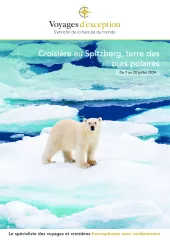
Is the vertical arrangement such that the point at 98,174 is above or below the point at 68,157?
below

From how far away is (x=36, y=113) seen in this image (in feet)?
11.6

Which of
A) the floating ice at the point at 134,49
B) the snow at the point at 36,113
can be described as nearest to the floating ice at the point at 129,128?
the snow at the point at 36,113

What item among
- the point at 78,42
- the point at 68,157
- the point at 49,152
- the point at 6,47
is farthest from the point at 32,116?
the point at 78,42

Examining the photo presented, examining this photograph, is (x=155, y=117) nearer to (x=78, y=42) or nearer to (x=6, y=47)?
(x=78, y=42)

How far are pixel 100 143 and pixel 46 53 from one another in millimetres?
750

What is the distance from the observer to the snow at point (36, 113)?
351 cm

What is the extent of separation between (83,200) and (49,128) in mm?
570

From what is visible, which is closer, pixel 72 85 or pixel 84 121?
pixel 84 121

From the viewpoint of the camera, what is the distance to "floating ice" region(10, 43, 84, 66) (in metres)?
3.44

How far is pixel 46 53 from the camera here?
3.47m

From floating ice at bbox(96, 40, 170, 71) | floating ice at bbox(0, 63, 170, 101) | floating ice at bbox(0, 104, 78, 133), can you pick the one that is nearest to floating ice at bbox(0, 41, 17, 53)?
floating ice at bbox(0, 63, 170, 101)

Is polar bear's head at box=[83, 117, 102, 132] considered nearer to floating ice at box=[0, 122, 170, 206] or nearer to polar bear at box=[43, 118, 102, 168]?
polar bear at box=[43, 118, 102, 168]
